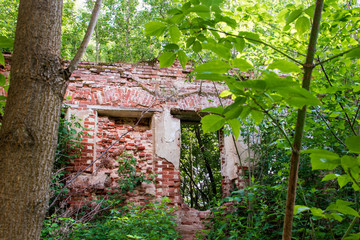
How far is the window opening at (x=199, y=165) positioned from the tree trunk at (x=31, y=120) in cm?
946

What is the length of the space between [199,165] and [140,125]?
5237 millimetres

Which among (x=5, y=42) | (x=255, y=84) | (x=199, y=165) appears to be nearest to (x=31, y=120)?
(x=5, y=42)

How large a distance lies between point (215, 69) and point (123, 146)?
583 cm

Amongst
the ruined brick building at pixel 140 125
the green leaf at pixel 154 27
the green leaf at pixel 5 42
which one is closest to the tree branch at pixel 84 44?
the green leaf at pixel 5 42

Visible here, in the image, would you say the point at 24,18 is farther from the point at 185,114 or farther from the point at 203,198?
the point at 203,198

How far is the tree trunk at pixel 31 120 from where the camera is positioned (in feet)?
3.98

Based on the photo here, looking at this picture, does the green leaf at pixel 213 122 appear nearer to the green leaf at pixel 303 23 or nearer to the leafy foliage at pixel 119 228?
the green leaf at pixel 303 23

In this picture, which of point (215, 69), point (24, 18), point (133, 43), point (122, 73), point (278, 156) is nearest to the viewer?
point (215, 69)

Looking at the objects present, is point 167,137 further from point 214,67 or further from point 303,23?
point 214,67

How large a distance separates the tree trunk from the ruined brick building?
485 cm

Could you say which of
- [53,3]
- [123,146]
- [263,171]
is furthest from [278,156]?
[53,3]

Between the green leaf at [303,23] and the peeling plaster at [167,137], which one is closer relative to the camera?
the green leaf at [303,23]

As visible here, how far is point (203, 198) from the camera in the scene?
11391 mm

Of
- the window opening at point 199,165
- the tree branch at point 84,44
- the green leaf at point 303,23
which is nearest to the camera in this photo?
the green leaf at point 303,23
